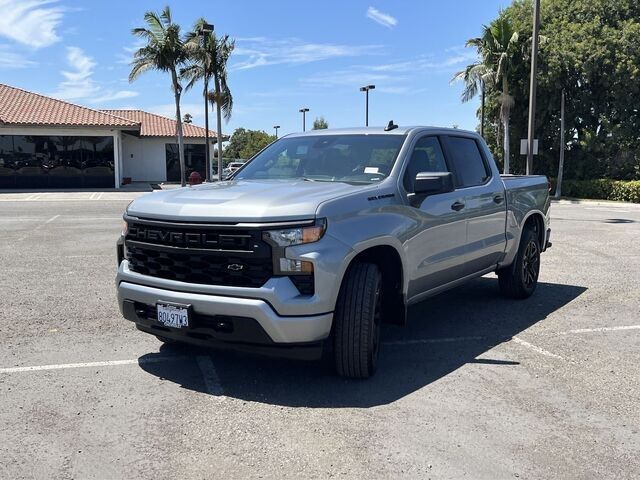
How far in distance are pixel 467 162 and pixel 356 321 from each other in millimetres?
2671

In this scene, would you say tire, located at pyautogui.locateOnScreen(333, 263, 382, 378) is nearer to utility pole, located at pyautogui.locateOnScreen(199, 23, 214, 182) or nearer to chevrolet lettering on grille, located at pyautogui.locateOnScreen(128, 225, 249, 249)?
chevrolet lettering on grille, located at pyautogui.locateOnScreen(128, 225, 249, 249)

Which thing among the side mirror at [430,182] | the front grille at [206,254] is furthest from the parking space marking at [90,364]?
the side mirror at [430,182]

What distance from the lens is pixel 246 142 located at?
3974 inches

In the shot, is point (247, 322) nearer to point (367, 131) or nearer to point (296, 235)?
point (296, 235)

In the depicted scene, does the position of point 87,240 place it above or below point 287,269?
below

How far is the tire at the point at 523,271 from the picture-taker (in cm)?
700

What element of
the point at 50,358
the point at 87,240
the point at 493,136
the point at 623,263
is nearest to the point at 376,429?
the point at 50,358

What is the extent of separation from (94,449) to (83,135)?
103ft

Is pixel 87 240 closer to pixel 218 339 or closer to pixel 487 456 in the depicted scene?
pixel 218 339

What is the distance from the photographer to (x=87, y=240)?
39.9 feet

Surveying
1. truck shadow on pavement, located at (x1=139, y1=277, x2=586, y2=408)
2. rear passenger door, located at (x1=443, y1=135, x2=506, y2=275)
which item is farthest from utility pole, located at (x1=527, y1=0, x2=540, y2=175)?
truck shadow on pavement, located at (x1=139, y1=277, x2=586, y2=408)

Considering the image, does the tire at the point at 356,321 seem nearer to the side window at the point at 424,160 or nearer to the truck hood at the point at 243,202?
the truck hood at the point at 243,202

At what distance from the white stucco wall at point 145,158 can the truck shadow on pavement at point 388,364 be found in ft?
118

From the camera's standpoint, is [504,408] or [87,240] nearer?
[504,408]
